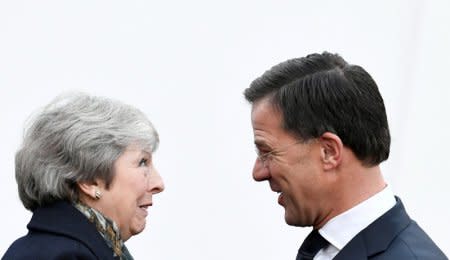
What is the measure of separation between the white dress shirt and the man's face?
0.06 metres

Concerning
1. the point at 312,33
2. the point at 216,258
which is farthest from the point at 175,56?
the point at 216,258

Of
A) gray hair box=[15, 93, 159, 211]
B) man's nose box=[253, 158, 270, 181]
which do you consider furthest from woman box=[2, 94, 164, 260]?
man's nose box=[253, 158, 270, 181]

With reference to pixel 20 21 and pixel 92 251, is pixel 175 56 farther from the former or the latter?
pixel 92 251

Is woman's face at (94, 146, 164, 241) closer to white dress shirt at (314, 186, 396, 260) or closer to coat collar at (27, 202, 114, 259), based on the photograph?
coat collar at (27, 202, 114, 259)

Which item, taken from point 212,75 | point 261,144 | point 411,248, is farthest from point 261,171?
point 212,75

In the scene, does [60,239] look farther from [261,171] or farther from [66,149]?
[261,171]

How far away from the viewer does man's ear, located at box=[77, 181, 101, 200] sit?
11.4ft

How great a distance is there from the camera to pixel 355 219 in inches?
119

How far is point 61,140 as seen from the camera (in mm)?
3414

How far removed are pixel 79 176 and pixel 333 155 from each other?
3.07 feet

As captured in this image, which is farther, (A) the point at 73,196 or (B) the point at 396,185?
(B) the point at 396,185

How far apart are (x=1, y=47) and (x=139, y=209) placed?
165 cm

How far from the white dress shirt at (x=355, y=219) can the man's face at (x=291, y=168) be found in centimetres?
6

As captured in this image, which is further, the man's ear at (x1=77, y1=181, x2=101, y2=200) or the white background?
the white background
